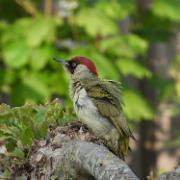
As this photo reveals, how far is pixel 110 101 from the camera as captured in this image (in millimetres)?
4801

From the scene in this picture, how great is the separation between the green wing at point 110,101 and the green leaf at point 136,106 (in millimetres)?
4731

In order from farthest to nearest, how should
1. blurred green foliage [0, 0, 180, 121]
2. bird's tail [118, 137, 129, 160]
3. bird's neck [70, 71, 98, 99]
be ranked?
blurred green foliage [0, 0, 180, 121] → bird's neck [70, 71, 98, 99] → bird's tail [118, 137, 129, 160]

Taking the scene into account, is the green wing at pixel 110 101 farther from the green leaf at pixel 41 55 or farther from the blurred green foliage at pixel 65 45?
the green leaf at pixel 41 55

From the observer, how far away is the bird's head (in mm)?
5176

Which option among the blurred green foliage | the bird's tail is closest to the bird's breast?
the bird's tail

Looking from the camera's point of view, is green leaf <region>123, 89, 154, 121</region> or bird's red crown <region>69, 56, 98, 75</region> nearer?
bird's red crown <region>69, 56, 98, 75</region>

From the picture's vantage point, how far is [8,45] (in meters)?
9.49

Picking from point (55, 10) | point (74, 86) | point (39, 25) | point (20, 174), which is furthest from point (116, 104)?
point (55, 10)

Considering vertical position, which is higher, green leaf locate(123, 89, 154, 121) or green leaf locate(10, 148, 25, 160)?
green leaf locate(123, 89, 154, 121)

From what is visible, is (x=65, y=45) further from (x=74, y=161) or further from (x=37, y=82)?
(x=74, y=161)

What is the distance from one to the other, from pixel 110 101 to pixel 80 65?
1.86ft

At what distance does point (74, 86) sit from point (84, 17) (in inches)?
160

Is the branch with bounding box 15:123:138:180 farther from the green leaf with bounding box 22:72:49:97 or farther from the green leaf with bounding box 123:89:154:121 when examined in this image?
the green leaf with bounding box 123:89:154:121

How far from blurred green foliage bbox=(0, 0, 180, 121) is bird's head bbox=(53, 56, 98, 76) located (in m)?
3.42
